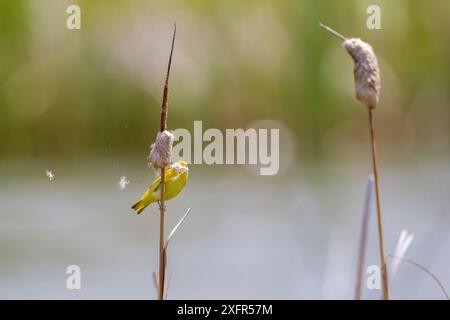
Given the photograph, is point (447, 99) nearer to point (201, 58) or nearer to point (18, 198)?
point (201, 58)

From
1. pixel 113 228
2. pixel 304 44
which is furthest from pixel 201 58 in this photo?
pixel 113 228

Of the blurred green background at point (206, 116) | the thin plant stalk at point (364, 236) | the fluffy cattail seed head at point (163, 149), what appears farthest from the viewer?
the blurred green background at point (206, 116)

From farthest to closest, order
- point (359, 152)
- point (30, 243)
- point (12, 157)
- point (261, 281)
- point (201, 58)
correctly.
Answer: point (359, 152), point (12, 157), point (201, 58), point (30, 243), point (261, 281)

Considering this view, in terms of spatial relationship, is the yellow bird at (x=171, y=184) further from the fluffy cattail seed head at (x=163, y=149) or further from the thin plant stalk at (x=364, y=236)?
the thin plant stalk at (x=364, y=236)

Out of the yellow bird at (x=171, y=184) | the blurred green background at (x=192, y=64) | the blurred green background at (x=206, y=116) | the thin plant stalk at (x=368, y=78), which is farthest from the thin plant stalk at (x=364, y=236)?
the blurred green background at (x=192, y=64)

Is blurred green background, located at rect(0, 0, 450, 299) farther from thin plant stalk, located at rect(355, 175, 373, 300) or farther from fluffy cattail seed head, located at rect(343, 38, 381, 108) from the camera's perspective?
fluffy cattail seed head, located at rect(343, 38, 381, 108)

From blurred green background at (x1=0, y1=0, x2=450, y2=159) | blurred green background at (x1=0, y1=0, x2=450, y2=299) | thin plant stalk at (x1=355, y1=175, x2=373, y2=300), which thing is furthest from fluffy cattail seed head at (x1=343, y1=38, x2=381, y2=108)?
blurred green background at (x1=0, y1=0, x2=450, y2=159)
